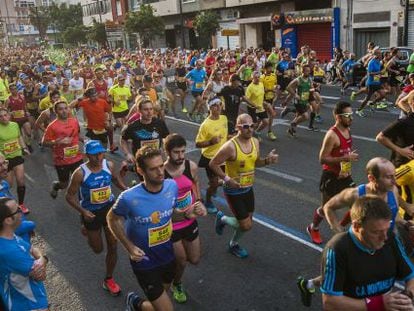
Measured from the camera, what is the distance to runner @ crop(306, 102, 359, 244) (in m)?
5.45

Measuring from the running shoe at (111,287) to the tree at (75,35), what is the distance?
58.0 m

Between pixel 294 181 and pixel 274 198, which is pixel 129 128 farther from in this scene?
pixel 294 181

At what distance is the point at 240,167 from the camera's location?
5.50m

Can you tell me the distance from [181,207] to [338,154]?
83.4 inches

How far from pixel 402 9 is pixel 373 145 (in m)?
16.1

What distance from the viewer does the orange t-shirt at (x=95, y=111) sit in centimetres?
960

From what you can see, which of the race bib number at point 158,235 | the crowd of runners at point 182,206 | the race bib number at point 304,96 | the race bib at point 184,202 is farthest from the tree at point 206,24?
the race bib number at point 158,235

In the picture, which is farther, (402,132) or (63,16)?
(63,16)

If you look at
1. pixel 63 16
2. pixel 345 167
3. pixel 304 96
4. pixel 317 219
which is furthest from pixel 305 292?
pixel 63 16

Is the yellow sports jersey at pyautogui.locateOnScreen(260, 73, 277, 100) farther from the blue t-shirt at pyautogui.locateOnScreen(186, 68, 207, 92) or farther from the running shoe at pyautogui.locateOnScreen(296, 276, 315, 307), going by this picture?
the running shoe at pyautogui.locateOnScreen(296, 276, 315, 307)

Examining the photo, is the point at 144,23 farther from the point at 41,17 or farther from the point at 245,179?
the point at 41,17

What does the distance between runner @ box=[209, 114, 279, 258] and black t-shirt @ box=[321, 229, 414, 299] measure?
2.65 meters

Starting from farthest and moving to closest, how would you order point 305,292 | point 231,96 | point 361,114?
point 361,114
point 231,96
point 305,292

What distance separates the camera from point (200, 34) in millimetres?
35812
